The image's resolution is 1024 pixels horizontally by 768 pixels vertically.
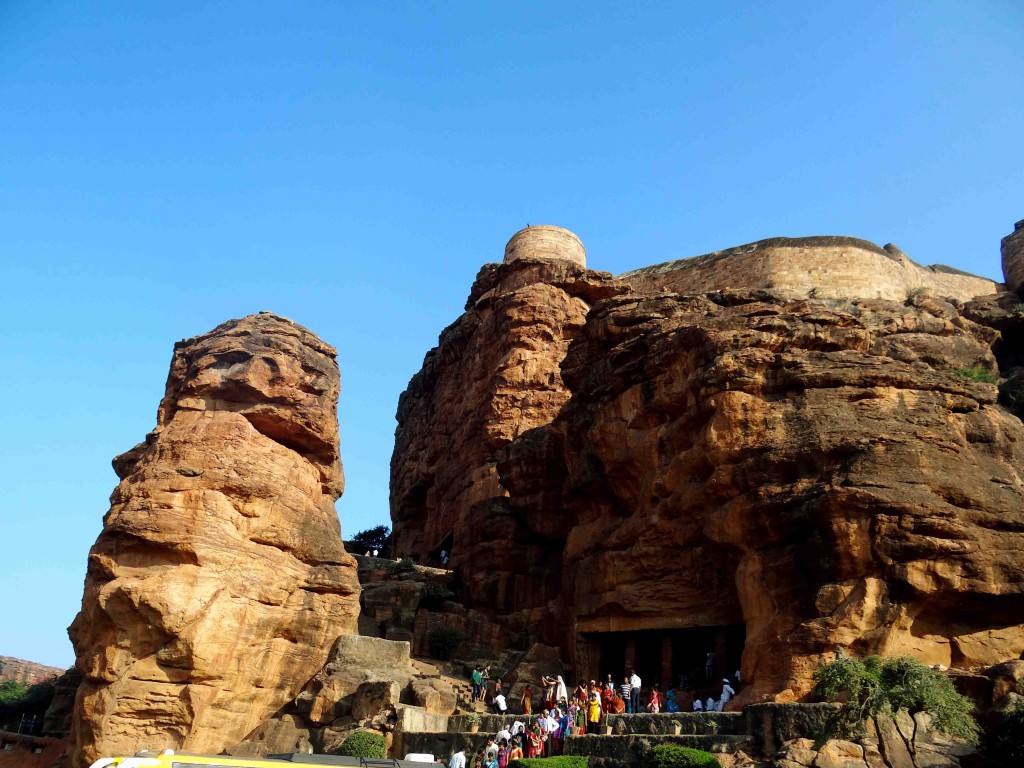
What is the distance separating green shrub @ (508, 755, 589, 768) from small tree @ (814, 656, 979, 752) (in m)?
4.49

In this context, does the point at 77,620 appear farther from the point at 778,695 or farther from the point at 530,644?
the point at 778,695

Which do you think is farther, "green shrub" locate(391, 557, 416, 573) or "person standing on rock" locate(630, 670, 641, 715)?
"green shrub" locate(391, 557, 416, 573)

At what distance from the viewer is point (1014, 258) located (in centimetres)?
4403

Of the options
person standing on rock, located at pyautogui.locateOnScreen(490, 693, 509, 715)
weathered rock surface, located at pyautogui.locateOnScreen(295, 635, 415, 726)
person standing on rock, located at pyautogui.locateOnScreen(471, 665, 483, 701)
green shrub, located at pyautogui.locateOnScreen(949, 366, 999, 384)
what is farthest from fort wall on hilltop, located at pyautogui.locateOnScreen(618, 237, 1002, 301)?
weathered rock surface, located at pyautogui.locateOnScreen(295, 635, 415, 726)

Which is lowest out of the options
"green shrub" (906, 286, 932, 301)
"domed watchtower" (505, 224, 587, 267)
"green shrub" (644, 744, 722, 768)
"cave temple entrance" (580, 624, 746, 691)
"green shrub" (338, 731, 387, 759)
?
"green shrub" (338, 731, 387, 759)

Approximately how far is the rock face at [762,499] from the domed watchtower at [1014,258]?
949cm

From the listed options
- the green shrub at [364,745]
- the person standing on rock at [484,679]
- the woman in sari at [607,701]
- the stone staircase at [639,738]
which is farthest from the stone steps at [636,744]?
the person standing on rock at [484,679]

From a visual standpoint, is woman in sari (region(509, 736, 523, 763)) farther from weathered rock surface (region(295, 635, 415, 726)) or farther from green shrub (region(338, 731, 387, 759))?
weathered rock surface (region(295, 635, 415, 726))

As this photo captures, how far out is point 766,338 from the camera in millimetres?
23406

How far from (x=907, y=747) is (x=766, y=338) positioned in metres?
10.4

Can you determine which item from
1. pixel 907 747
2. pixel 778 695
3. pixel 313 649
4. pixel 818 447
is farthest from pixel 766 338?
pixel 313 649

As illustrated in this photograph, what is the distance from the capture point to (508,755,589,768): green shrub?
662 inches

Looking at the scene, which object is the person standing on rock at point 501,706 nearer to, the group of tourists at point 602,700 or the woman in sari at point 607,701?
the group of tourists at point 602,700

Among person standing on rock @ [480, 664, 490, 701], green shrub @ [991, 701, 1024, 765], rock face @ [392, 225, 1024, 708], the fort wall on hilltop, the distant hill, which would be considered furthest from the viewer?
the distant hill
